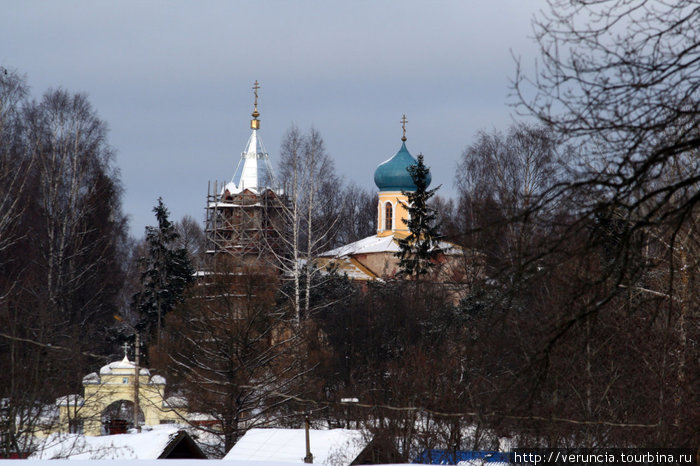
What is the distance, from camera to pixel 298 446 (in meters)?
18.5

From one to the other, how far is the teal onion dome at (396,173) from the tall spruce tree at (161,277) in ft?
36.0

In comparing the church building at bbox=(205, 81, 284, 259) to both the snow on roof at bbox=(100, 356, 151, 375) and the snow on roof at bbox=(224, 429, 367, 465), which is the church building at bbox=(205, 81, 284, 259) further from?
the snow on roof at bbox=(224, 429, 367, 465)

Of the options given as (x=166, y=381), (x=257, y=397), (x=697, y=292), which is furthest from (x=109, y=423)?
(x=697, y=292)

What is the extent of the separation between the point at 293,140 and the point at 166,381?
8.93 meters

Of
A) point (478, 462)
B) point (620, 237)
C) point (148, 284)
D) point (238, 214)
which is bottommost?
point (478, 462)

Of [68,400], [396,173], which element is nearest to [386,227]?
[396,173]

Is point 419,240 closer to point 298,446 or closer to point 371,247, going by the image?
point 371,247

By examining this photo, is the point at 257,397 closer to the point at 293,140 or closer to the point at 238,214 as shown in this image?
the point at 293,140

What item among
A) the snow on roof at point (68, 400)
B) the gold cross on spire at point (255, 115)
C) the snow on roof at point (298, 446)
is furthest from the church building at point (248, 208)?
the snow on roof at point (298, 446)

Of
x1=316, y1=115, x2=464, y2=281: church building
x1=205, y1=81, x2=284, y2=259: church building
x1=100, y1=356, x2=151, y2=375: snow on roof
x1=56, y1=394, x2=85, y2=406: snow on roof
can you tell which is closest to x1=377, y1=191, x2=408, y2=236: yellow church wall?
x1=316, y1=115, x2=464, y2=281: church building

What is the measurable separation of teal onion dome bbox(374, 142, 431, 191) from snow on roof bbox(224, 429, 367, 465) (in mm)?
30282

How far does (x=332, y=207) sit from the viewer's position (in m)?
55.3

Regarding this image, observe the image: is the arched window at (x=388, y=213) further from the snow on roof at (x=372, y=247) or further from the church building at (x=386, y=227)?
the snow on roof at (x=372, y=247)

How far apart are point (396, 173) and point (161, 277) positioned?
41.4 feet
